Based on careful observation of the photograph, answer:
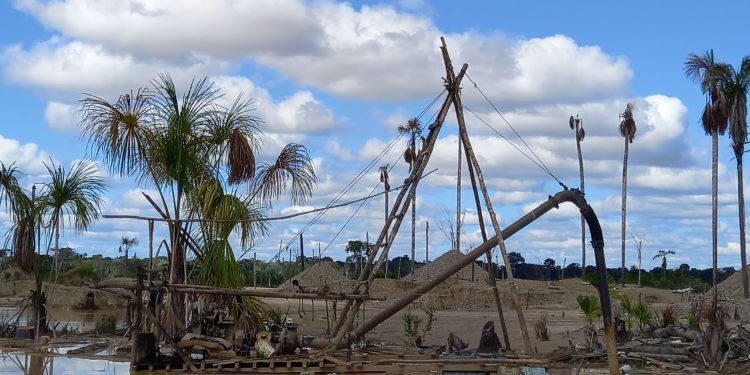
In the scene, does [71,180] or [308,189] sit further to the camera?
[71,180]

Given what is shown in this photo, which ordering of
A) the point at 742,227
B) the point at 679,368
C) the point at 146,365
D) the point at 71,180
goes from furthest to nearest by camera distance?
the point at 742,227 < the point at 71,180 < the point at 679,368 < the point at 146,365

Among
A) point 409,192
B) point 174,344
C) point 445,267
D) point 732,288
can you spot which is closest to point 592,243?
point 409,192

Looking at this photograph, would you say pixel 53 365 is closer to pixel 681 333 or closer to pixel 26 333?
pixel 26 333

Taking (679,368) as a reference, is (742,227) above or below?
above

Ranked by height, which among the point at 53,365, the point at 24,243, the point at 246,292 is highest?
the point at 24,243

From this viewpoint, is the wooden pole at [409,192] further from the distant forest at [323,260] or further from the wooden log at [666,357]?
the distant forest at [323,260]

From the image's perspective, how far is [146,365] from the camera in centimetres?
1658

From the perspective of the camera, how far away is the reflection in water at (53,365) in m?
18.7

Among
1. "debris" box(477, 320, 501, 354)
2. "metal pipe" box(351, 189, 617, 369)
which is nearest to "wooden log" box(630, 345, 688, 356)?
"debris" box(477, 320, 501, 354)

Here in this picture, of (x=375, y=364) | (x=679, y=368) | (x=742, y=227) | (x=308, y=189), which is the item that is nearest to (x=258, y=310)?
(x=308, y=189)

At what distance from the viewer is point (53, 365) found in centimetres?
1980

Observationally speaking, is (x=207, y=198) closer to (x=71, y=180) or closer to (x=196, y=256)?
(x=196, y=256)

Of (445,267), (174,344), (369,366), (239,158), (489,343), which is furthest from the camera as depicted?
(445,267)

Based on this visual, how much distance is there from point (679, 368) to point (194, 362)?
8.69 meters
